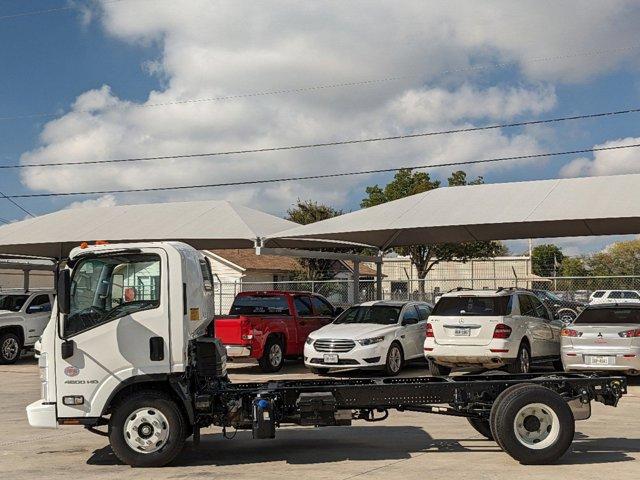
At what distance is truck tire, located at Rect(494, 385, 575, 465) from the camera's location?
28.7 feet

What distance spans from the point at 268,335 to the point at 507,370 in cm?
509

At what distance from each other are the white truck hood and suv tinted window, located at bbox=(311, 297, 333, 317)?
2067 mm

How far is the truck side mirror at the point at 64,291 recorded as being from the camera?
→ 27.5 ft

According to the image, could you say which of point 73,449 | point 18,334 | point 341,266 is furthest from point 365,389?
point 341,266

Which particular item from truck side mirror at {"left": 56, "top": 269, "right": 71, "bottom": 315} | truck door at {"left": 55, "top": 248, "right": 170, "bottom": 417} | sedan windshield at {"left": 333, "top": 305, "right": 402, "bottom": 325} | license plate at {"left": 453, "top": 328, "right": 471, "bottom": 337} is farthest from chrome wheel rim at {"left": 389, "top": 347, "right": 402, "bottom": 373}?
truck side mirror at {"left": 56, "top": 269, "right": 71, "bottom": 315}

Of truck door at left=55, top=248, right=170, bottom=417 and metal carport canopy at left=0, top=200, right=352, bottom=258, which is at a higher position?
metal carport canopy at left=0, top=200, right=352, bottom=258

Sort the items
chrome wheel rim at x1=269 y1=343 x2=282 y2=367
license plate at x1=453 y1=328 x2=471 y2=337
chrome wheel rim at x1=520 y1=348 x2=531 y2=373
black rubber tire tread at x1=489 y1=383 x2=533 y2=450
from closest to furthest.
→ black rubber tire tread at x1=489 y1=383 x2=533 y2=450, license plate at x1=453 y1=328 x2=471 y2=337, chrome wheel rim at x1=520 y1=348 x2=531 y2=373, chrome wheel rim at x1=269 y1=343 x2=282 y2=367

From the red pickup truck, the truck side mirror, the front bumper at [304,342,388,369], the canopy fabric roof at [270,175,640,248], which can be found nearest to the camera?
the truck side mirror

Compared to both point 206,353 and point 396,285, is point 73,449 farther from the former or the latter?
point 396,285

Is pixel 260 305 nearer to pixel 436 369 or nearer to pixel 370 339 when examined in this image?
pixel 370 339

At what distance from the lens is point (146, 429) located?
8781mm

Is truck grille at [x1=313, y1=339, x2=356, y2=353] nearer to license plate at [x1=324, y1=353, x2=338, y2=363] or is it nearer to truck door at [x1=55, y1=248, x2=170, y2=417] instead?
license plate at [x1=324, y1=353, x2=338, y2=363]

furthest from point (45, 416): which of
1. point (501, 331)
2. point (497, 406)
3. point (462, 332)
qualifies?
point (501, 331)

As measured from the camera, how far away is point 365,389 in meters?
9.03
